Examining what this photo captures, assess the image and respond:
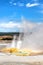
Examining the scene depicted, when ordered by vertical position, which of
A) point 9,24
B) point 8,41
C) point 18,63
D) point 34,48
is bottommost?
point 18,63

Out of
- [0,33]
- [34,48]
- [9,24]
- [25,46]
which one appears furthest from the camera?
[9,24]

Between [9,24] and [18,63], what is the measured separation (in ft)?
5.98

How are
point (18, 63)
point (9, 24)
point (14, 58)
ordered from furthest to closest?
point (9, 24)
point (14, 58)
point (18, 63)

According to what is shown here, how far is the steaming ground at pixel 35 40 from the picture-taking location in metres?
2.79

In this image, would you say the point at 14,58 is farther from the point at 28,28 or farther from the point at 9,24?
the point at 9,24

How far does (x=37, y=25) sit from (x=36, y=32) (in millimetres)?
227

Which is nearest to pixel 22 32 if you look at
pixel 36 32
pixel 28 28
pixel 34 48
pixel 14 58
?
pixel 28 28

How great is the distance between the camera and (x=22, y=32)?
328cm

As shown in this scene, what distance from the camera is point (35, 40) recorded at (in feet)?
9.54

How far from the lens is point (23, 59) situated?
1943 millimetres

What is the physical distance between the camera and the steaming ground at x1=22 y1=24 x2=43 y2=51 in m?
2.79

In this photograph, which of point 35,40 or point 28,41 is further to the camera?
point 28,41

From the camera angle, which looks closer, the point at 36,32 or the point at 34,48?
the point at 34,48

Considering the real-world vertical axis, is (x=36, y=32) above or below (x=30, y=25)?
below
